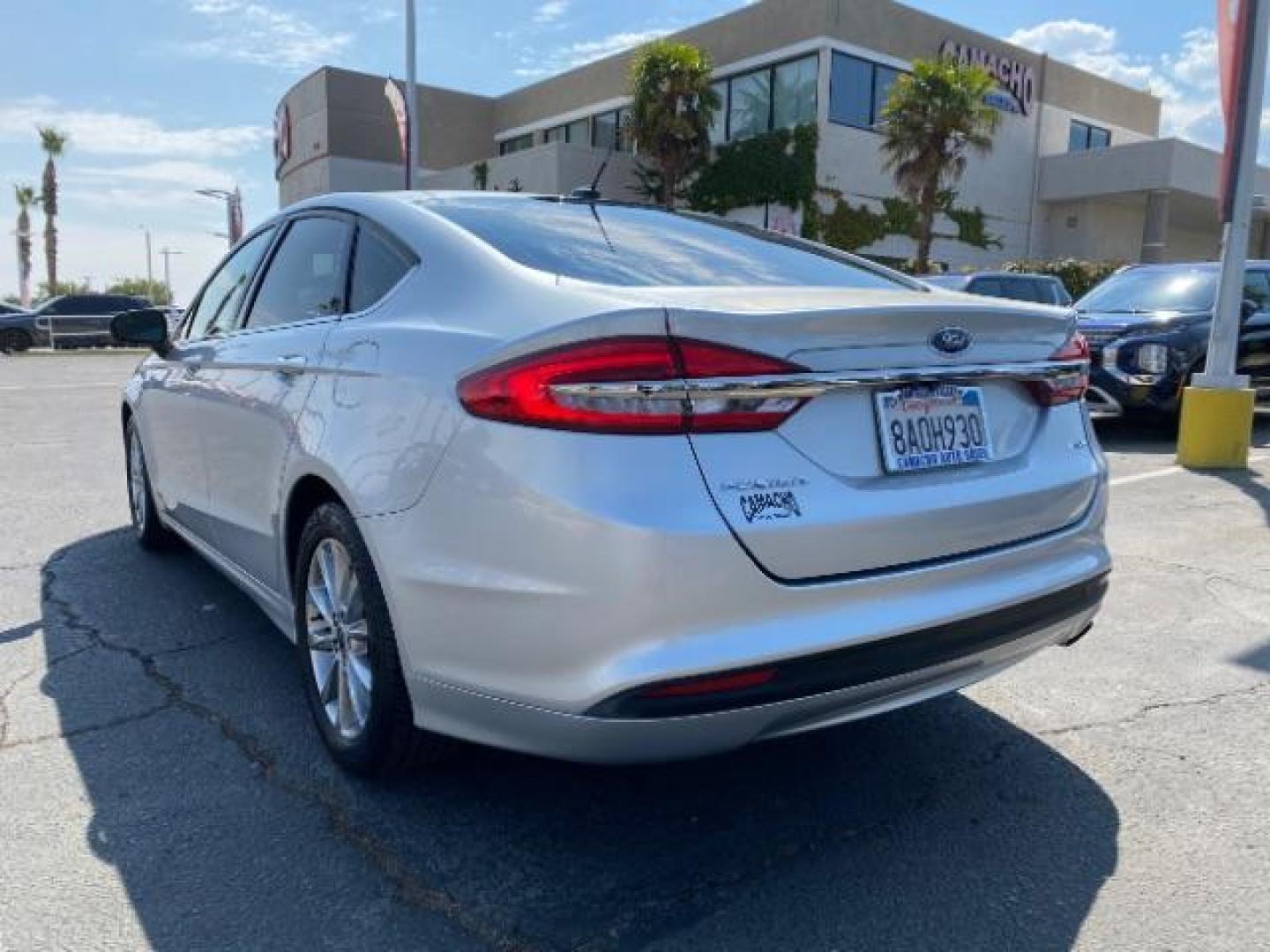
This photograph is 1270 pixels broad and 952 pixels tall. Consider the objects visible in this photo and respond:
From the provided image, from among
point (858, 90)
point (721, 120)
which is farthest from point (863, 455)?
point (721, 120)

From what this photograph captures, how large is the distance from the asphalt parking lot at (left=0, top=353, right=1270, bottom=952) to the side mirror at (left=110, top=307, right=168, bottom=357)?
1.27 m

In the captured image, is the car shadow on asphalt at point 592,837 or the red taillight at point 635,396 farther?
the car shadow on asphalt at point 592,837

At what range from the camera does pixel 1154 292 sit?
32.7 feet

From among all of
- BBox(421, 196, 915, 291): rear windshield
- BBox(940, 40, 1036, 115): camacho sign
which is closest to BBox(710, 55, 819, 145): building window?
BBox(940, 40, 1036, 115): camacho sign

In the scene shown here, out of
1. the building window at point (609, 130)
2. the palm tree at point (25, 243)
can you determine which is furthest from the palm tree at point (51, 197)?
the building window at point (609, 130)

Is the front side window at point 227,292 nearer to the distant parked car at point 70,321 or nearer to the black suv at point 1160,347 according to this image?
the black suv at point 1160,347

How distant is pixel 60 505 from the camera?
6.54 metres

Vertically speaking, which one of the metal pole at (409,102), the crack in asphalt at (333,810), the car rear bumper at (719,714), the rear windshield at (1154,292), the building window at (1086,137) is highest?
the building window at (1086,137)

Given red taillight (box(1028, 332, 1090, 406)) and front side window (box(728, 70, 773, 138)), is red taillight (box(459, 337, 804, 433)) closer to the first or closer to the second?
red taillight (box(1028, 332, 1090, 406))

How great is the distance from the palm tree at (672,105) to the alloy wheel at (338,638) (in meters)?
27.7

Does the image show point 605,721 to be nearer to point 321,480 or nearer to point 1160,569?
point 321,480

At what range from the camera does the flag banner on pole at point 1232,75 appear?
7508 mm

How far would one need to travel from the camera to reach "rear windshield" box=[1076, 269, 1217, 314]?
9.58 metres

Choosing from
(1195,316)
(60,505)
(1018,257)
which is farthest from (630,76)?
(60,505)
